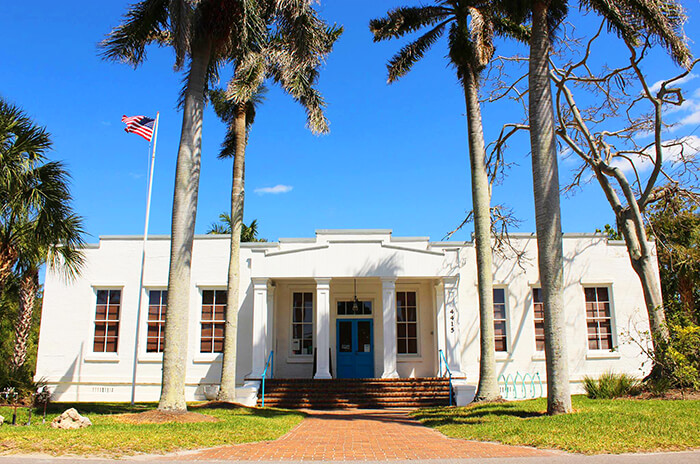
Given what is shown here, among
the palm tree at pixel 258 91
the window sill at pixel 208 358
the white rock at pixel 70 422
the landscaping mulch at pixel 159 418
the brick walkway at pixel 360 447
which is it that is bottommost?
the brick walkway at pixel 360 447

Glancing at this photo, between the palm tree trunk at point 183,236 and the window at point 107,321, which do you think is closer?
the palm tree trunk at point 183,236

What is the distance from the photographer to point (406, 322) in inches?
742

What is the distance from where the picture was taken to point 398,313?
62.3ft

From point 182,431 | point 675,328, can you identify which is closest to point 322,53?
point 182,431

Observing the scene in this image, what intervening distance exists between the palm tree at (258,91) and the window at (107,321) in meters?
5.32

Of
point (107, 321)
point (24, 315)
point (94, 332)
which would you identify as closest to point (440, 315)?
point (107, 321)

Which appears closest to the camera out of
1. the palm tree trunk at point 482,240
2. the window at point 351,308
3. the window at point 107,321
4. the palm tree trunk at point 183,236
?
the palm tree trunk at point 183,236

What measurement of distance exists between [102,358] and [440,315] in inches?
450

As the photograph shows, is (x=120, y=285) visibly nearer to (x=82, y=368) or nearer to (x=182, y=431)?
(x=82, y=368)

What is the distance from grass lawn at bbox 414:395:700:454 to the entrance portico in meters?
5.22

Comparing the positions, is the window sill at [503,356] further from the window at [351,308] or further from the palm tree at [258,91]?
the palm tree at [258,91]

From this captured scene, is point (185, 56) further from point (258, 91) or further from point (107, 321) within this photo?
point (107, 321)

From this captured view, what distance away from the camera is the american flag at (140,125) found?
672 inches

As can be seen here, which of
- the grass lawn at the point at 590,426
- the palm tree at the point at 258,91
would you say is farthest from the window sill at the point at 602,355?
the palm tree at the point at 258,91
